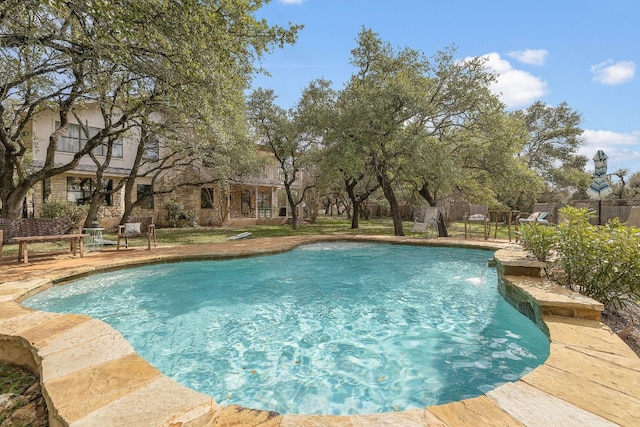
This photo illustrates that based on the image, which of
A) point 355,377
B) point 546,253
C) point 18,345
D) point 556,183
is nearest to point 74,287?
point 18,345

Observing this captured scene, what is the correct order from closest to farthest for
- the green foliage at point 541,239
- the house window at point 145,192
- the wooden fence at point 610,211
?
the green foliage at point 541,239
the wooden fence at point 610,211
the house window at point 145,192

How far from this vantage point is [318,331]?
13.3ft

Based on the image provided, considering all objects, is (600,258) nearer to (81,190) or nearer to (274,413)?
(274,413)

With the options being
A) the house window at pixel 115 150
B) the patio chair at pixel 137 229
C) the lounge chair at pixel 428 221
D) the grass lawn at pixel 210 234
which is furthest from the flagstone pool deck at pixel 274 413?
the house window at pixel 115 150

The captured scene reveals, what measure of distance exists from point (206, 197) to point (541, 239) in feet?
59.7

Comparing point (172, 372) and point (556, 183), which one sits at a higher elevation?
point (556, 183)

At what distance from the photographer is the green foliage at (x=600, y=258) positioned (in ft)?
11.3

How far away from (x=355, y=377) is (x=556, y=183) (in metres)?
29.0

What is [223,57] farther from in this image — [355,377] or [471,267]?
[471,267]

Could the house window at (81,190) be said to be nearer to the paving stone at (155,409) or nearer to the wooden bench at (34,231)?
the wooden bench at (34,231)

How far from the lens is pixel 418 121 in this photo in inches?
515

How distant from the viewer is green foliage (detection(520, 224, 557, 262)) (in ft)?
14.5

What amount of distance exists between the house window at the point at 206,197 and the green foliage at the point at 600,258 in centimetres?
1781

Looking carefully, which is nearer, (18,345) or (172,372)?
(18,345)
